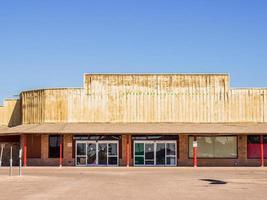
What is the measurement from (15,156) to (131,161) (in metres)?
12.7

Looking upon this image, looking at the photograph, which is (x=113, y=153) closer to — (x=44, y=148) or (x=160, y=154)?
(x=160, y=154)

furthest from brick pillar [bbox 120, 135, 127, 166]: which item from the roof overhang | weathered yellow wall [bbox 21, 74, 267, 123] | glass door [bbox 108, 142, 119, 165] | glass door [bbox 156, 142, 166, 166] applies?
glass door [bbox 156, 142, 166, 166]

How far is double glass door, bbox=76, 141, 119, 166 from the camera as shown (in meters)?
47.2

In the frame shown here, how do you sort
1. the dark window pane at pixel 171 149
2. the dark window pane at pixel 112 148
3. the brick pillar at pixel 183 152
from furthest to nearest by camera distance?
the dark window pane at pixel 112 148
the dark window pane at pixel 171 149
the brick pillar at pixel 183 152

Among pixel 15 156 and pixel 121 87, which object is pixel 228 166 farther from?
pixel 15 156

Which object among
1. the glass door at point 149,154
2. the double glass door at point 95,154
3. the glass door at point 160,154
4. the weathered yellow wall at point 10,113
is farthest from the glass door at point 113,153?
the weathered yellow wall at point 10,113

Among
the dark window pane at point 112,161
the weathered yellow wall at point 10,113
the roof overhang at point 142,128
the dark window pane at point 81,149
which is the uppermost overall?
the weathered yellow wall at point 10,113

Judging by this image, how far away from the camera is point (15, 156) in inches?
2109

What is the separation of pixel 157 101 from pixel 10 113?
51.2 feet

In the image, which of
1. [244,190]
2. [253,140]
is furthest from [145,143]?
[244,190]

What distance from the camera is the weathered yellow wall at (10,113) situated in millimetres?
54250

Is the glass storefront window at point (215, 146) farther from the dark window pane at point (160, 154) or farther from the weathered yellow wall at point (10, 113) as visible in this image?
the weathered yellow wall at point (10, 113)

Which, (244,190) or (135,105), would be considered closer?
(244,190)

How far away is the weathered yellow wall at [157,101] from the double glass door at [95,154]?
219 centimetres
